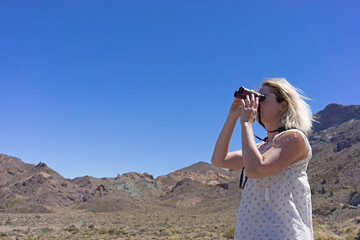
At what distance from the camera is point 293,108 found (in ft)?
7.57

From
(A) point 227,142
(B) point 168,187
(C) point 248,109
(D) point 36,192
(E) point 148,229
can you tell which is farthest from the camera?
(B) point 168,187

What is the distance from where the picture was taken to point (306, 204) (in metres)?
2.09

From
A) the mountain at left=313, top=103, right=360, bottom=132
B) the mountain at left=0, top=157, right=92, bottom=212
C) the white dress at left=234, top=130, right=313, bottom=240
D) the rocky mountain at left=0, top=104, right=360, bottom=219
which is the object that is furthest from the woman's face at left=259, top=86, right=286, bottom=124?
the mountain at left=313, top=103, right=360, bottom=132

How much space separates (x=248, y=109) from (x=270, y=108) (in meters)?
0.18

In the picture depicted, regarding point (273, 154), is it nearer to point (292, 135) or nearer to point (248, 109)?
point (292, 135)

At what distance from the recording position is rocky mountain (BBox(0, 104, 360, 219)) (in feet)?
146

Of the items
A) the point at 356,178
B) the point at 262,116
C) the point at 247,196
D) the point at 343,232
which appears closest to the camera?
the point at 247,196

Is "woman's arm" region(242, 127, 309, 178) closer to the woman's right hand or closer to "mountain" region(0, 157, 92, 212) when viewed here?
the woman's right hand

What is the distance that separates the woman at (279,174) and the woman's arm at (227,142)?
0.13 metres

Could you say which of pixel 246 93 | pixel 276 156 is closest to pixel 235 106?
pixel 246 93

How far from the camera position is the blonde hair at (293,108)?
2.29 meters

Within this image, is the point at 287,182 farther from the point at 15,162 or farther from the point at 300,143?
the point at 15,162

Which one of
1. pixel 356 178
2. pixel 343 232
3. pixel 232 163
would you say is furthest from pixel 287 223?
pixel 356 178

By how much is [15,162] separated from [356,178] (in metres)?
98.9
